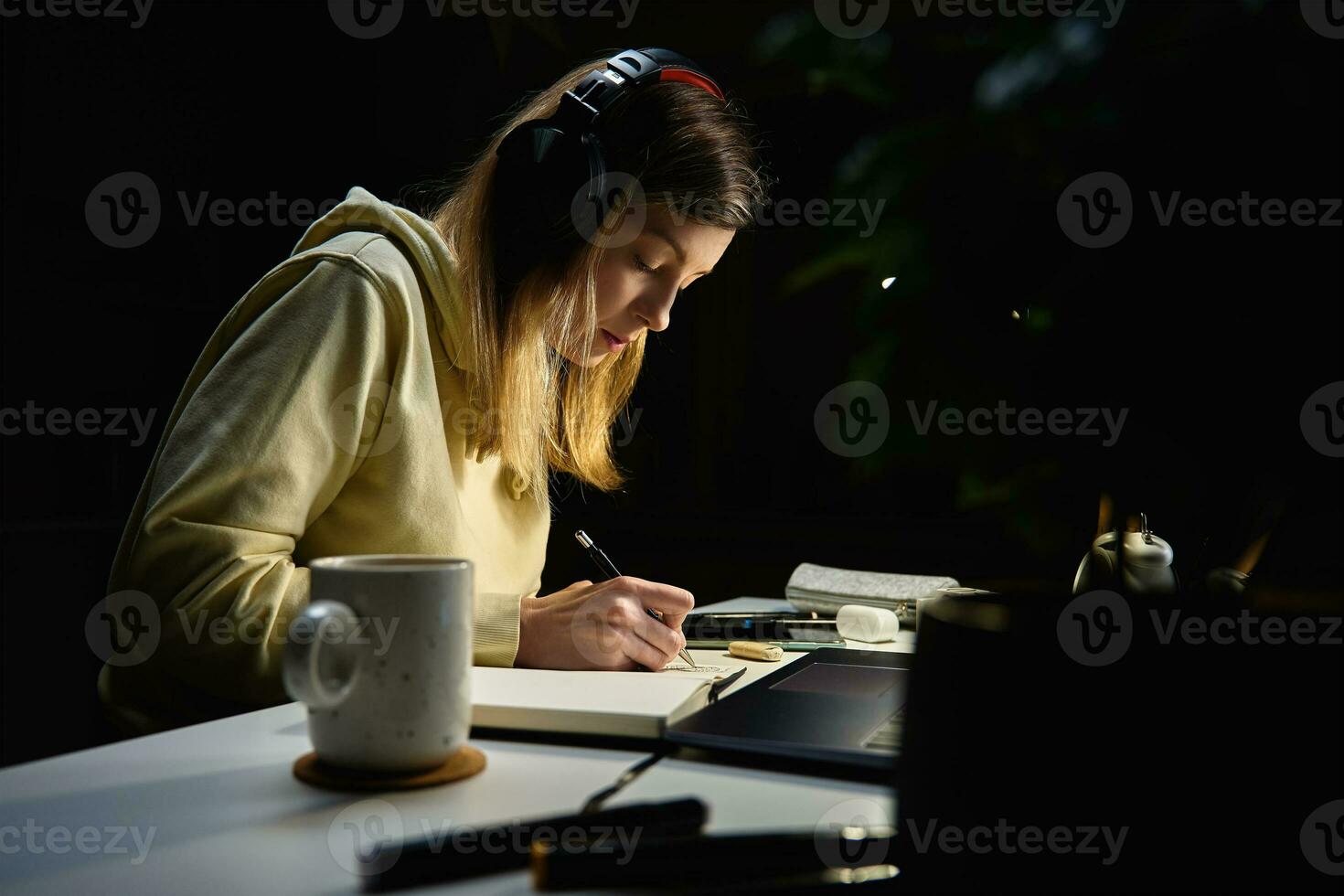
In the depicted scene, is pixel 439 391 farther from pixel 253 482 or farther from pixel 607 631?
pixel 607 631

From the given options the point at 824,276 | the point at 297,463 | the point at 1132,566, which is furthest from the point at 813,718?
the point at 297,463

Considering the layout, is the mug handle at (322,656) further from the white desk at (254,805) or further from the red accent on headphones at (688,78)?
the red accent on headphones at (688,78)

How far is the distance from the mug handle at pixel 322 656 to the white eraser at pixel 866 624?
2.45 ft

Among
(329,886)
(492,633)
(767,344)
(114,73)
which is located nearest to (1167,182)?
(329,886)

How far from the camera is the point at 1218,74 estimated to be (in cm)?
31

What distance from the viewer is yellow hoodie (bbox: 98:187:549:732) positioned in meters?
0.87

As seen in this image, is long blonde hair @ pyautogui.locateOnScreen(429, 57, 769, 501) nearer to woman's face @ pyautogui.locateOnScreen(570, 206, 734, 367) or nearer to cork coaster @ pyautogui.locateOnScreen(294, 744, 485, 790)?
woman's face @ pyautogui.locateOnScreen(570, 206, 734, 367)

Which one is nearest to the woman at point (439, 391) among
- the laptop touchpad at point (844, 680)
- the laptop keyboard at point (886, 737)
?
the laptop touchpad at point (844, 680)

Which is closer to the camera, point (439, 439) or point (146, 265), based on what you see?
point (439, 439)

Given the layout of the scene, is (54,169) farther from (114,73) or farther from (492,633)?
(492,633)

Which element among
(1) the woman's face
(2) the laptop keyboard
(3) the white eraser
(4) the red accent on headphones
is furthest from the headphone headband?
(2) the laptop keyboard

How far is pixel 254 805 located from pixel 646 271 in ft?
2.85

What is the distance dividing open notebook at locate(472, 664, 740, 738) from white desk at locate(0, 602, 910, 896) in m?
0.02

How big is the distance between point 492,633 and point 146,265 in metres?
2.25
